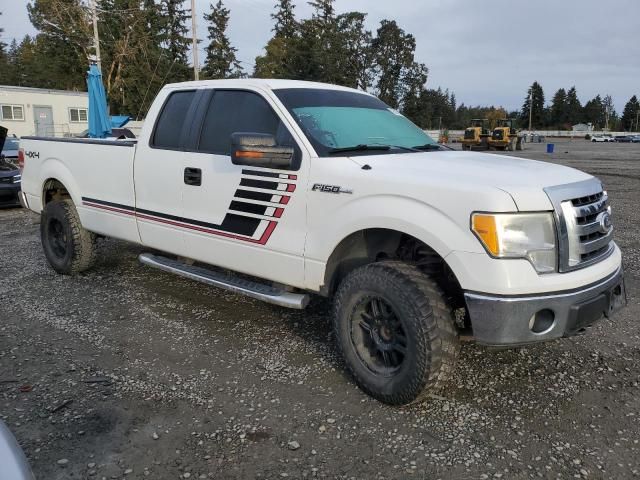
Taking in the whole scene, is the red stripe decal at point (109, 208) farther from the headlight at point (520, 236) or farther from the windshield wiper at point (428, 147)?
the headlight at point (520, 236)

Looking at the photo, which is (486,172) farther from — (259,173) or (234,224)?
(234,224)

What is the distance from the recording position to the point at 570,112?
126m

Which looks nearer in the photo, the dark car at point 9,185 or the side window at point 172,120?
the side window at point 172,120

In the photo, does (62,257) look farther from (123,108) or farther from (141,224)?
(123,108)

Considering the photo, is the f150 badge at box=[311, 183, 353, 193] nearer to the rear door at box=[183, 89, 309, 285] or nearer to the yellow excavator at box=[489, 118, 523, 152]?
the rear door at box=[183, 89, 309, 285]

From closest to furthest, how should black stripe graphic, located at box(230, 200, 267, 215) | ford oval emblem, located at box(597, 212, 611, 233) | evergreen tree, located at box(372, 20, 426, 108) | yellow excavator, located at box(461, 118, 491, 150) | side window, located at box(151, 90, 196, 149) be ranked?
ford oval emblem, located at box(597, 212, 611, 233) < black stripe graphic, located at box(230, 200, 267, 215) < side window, located at box(151, 90, 196, 149) < yellow excavator, located at box(461, 118, 491, 150) < evergreen tree, located at box(372, 20, 426, 108)

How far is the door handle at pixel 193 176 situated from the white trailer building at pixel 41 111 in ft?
96.2

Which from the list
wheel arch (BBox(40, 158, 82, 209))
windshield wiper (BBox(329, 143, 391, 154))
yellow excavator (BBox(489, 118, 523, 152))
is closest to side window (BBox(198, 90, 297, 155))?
windshield wiper (BBox(329, 143, 391, 154))

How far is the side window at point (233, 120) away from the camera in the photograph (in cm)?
404

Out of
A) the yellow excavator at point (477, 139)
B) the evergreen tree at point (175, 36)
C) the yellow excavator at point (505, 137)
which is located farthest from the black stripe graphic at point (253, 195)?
the evergreen tree at point (175, 36)

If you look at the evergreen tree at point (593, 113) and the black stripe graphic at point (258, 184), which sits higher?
the evergreen tree at point (593, 113)

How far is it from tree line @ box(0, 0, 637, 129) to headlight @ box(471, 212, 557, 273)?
4222cm

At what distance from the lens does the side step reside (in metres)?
3.81

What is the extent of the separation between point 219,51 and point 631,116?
100.0 metres
